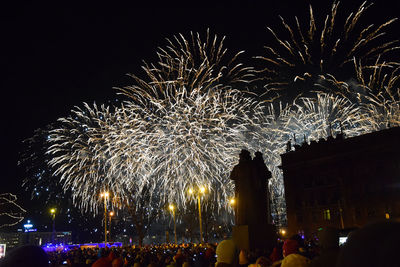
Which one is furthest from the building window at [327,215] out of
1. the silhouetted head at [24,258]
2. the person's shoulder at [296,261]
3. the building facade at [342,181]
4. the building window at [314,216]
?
the silhouetted head at [24,258]

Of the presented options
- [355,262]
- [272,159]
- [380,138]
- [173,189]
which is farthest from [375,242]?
[380,138]

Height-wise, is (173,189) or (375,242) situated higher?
(173,189)

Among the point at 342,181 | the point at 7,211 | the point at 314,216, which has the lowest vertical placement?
the point at 314,216

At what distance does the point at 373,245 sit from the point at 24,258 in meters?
1.90

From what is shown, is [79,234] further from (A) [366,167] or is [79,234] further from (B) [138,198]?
(A) [366,167]

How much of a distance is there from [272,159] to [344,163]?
18.6 m

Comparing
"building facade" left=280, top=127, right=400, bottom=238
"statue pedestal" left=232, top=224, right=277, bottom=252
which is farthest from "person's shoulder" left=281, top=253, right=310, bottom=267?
"building facade" left=280, top=127, right=400, bottom=238

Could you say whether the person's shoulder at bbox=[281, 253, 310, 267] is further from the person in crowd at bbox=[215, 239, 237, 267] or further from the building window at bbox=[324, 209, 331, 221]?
the building window at bbox=[324, 209, 331, 221]

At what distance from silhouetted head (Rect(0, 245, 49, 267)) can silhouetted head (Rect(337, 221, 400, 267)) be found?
5.69 ft

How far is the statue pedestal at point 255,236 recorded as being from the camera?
16906mm

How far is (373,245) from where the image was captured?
1379mm

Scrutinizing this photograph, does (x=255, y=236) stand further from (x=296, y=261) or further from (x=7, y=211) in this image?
(x=7, y=211)

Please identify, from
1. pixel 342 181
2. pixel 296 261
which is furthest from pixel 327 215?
pixel 296 261

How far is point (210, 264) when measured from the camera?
13.1 meters
